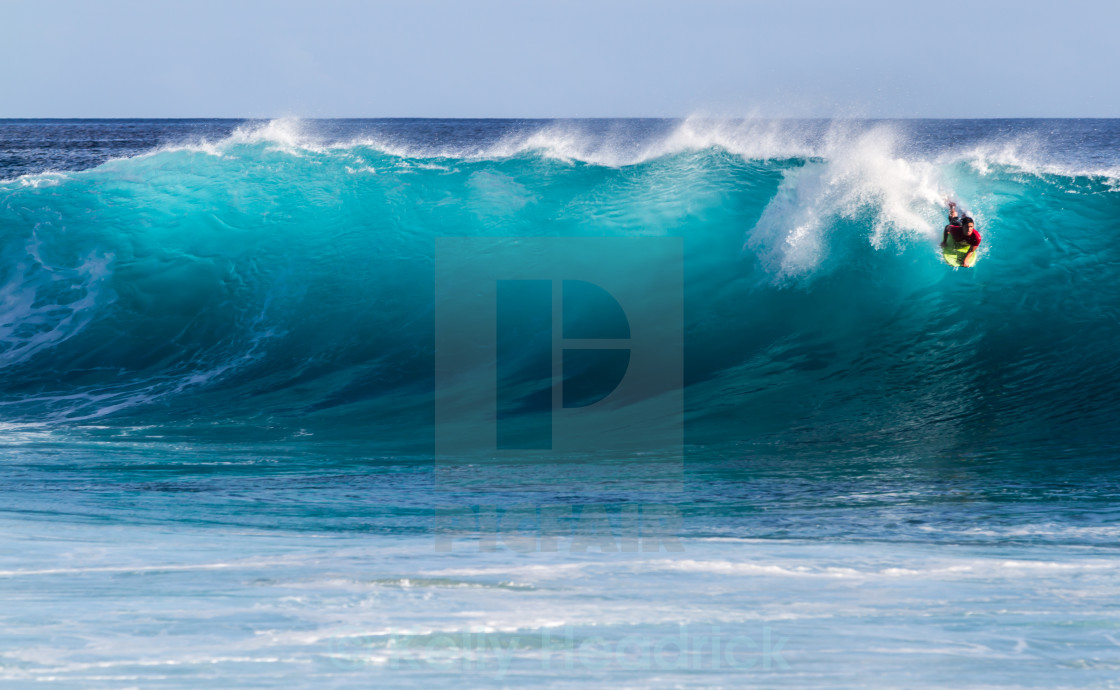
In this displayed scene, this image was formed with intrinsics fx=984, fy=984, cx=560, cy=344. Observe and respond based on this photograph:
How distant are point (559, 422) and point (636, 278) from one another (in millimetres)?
3414

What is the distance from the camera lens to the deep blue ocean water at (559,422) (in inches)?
134

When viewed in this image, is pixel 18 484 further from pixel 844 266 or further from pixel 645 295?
pixel 844 266

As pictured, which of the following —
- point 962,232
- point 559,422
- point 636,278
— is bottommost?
point 559,422

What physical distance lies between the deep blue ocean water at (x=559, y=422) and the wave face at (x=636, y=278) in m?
0.05

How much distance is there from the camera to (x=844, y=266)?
1037 centimetres

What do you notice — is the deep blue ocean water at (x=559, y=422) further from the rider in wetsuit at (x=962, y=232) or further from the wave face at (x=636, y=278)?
the rider in wetsuit at (x=962, y=232)

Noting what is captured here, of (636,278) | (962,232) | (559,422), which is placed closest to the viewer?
(559,422)

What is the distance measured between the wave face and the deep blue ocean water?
0.16 ft

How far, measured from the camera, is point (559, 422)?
26.0ft

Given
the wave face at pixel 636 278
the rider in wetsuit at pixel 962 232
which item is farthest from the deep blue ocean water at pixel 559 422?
the rider in wetsuit at pixel 962 232

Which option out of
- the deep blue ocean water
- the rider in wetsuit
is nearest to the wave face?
the deep blue ocean water

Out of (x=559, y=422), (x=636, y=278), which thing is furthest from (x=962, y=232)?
(x=559, y=422)

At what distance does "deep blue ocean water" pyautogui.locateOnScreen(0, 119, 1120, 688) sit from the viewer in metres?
3.41

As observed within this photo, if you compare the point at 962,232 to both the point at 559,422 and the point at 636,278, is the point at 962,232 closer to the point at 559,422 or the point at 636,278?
the point at 636,278
